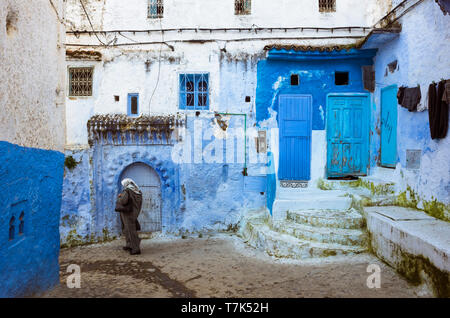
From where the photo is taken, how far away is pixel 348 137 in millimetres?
9406

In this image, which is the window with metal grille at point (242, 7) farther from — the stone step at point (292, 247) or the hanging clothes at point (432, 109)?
the stone step at point (292, 247)

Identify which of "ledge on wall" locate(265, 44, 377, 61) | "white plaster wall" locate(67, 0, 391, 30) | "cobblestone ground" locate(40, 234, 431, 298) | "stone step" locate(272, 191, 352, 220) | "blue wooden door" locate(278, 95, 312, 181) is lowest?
"cobblestone ground" locate(40, 234, 431, 298)

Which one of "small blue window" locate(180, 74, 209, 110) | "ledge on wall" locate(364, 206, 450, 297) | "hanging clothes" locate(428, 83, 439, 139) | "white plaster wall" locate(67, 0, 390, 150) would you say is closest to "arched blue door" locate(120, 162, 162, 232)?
"white plaster wall" locate(67, 0, 390, 150)

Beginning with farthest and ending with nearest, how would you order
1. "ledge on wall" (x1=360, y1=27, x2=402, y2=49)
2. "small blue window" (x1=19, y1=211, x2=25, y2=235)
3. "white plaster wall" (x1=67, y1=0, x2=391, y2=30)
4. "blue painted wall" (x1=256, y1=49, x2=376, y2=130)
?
"white plaster wall" (x1=67, y1=0, x2=391, y2=30) < "blue painted wall" (x1=256, y1=49, x2=376, y2=130) < "ledge on wall" (x1=360, y1=27, x2=402, y2=49) < "small blue window" (x1=19, y1=211, x2=25, y2=235)

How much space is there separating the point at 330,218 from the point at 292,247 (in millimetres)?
1026

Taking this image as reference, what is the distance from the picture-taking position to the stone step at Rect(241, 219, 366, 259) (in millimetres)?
6547

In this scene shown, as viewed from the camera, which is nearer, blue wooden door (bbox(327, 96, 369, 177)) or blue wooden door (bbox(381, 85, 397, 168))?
blue wooden door (bbox(381, 85, 397, 168))

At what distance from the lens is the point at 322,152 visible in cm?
944

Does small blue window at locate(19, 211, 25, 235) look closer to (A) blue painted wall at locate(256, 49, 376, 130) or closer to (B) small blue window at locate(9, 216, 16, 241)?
(B) small blue window at locate(9, 216, 16, 241)

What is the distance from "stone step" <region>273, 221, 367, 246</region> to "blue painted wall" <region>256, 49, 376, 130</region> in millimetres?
3224

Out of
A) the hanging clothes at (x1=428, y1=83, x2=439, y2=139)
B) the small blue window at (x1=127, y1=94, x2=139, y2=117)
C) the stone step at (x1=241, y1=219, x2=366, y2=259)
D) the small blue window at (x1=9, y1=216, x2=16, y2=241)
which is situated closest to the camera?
the small blue window at (x1=9, y1=216, x2=16, y2=241)

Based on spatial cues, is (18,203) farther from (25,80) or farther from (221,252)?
(221,252)

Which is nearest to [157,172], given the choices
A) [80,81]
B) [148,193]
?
[148,193]

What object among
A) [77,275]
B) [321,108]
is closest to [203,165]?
[321,108]
